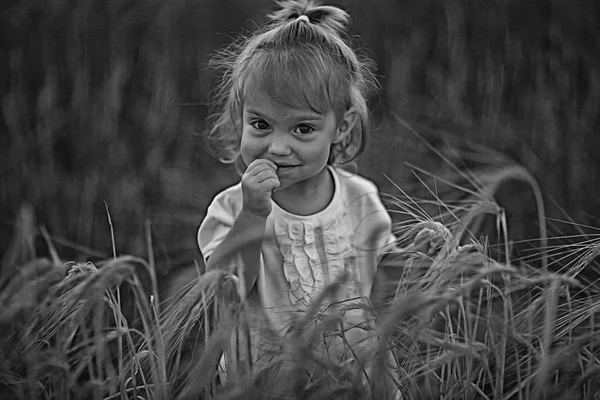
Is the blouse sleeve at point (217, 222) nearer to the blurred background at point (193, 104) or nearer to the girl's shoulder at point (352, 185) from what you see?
the girl's shoulder at point (352, 185)

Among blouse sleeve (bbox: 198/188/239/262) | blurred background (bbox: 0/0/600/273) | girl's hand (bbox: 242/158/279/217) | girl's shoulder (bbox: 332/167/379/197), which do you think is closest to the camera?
girl's hand (bbox: 242/158/279/217)

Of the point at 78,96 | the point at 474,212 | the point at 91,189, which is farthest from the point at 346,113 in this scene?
the point at 78,96

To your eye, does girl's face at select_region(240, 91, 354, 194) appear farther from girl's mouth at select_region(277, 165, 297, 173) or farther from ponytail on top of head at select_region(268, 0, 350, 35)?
ponytail on top of head at select_region(268, 0, 350, 35)

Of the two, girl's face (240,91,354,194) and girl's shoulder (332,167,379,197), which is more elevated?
girl's face (240,91,354,194)

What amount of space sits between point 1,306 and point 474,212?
2.38ft

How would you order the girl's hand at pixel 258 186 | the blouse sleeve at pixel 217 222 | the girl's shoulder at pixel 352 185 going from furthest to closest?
1. the girl's shoulder at pixel 352 185
2. the blouse sleeve at pixel 217 222
3. the girl's hand at pixel 258 186

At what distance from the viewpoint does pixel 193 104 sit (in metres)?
2.46

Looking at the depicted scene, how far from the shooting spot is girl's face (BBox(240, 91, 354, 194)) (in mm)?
1674

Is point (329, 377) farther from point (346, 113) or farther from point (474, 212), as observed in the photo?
point (346, 113)

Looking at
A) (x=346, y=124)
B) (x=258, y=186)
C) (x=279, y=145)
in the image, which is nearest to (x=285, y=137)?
(x=279, y=145)

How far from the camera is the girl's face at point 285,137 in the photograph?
1674 mm

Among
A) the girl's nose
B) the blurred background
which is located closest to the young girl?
the girl's nose

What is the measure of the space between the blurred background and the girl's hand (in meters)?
0.77

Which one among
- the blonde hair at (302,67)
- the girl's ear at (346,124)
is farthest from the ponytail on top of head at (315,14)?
the girl's ear at (346,124)
